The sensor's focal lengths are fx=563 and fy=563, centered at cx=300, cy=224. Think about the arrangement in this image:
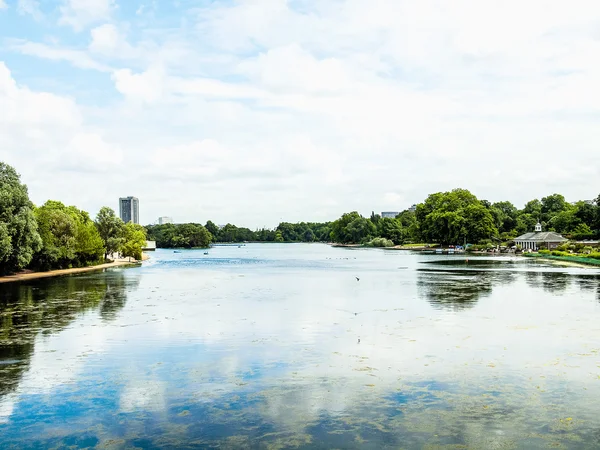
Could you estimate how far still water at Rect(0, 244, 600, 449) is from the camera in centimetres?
1089

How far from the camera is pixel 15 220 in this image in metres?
49.6

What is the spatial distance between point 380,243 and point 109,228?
116609mm

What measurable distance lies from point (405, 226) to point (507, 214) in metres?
38.4

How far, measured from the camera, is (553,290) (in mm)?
38812

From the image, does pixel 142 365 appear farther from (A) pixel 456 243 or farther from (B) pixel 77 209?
(A) pixel 456 243

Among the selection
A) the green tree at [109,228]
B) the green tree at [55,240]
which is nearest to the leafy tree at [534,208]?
the green tree at [109,228]

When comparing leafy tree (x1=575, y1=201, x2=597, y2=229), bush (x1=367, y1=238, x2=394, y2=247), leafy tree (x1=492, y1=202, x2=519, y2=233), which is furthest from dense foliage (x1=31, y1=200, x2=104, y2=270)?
bush (x1=367, y1=238, x2=394, y2=247)

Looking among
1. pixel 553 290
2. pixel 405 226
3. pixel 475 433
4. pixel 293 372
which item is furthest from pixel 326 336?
pixel 405 226

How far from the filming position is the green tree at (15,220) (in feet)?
162

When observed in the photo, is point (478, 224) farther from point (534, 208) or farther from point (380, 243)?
point (380, 243)

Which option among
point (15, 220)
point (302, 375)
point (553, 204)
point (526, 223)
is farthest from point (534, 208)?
point (302, 375)

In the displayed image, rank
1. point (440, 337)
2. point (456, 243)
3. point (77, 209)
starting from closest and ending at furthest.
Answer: point (440, 337) < point (77, 209) < point (456, 243)

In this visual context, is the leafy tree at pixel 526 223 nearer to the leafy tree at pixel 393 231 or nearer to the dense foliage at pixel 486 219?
the dense foliage at pixel 486 219

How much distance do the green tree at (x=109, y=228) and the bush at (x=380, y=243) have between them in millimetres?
112148
